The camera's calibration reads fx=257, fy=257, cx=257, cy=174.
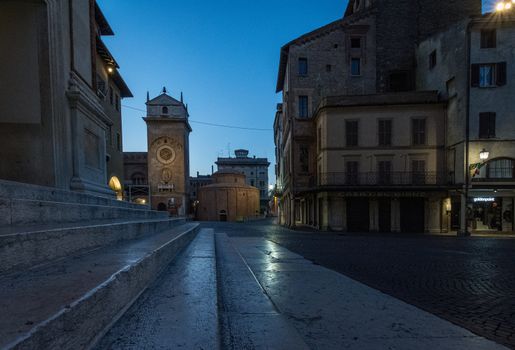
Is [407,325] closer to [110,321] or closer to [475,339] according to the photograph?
[475,339]

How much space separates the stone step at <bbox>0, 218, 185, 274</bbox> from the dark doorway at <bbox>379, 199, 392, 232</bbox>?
68.7 ft

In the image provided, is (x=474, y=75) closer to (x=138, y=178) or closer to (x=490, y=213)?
(x=490, y=213)

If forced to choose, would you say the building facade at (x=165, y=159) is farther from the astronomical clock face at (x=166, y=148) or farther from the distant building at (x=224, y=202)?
the distant building at (x=224, y=202)

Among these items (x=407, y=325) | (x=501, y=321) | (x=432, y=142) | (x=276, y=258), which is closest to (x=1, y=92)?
(x=276, y=258)

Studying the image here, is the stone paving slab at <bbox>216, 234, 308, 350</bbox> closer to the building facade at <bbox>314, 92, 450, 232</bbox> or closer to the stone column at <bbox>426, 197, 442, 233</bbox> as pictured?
the building facade at <bbox>314, 92, 450, 232</bbox>

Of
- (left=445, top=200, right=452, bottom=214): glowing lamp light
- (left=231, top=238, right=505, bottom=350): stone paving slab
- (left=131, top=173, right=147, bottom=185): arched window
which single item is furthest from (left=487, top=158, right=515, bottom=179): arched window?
(left=131, top=173, right=147, bottom=185): arched window

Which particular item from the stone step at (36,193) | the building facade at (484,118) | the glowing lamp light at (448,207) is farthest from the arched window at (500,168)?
the stone step at (36,193)

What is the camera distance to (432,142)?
20.1 meters

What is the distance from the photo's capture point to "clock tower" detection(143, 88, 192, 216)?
1665 inches

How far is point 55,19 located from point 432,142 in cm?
2322

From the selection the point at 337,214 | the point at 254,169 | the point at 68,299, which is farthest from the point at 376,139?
the point at 254,169

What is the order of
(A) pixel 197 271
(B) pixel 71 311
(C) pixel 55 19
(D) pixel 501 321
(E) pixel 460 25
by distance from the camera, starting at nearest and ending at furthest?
(B) pixel 71 311 → (D) pixel 501 321 → (A) pixel 197 271 → (C) pixel 55 19 → (E) pixel 460 25

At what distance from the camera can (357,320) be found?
107 inches

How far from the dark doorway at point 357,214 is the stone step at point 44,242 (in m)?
19.8
